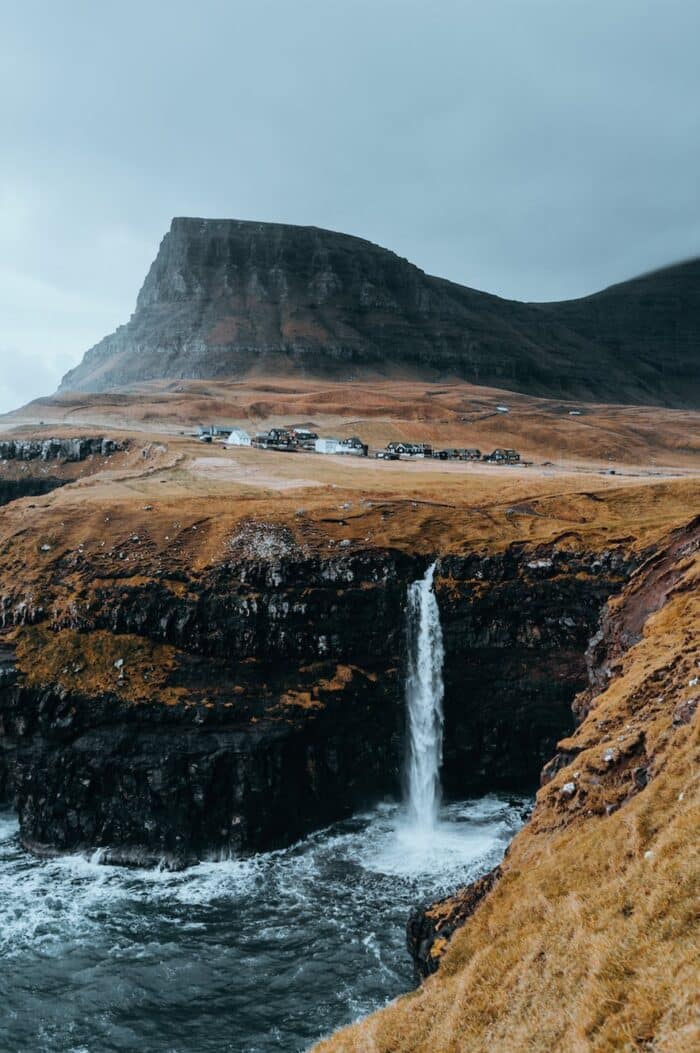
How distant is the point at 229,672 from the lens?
56.9m

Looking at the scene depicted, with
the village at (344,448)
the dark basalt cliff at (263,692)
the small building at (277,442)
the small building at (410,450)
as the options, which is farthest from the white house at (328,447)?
the dark basalt cliff at (263,692)

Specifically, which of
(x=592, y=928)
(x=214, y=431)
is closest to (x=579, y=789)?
(x=592, y=928)

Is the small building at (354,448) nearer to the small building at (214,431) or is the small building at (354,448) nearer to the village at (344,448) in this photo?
the village at (344,448)

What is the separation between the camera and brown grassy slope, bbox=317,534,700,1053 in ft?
45.3

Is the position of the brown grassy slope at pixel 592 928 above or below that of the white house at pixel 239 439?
below

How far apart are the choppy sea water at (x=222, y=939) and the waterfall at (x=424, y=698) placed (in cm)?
303

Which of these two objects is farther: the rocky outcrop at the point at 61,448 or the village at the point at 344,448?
the village at the point at 344,448

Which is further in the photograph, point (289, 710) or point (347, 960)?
point (289, 710)

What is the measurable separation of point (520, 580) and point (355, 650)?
49.7 ft

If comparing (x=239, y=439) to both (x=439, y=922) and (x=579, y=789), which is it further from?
(x=579, y=789)

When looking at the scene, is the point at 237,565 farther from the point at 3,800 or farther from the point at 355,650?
the point at 3,800

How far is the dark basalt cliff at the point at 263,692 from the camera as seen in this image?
5159cm

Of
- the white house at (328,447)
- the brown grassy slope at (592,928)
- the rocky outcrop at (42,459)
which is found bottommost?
the brown grassy slope at (592,928)

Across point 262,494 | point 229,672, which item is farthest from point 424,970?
point 262,494
